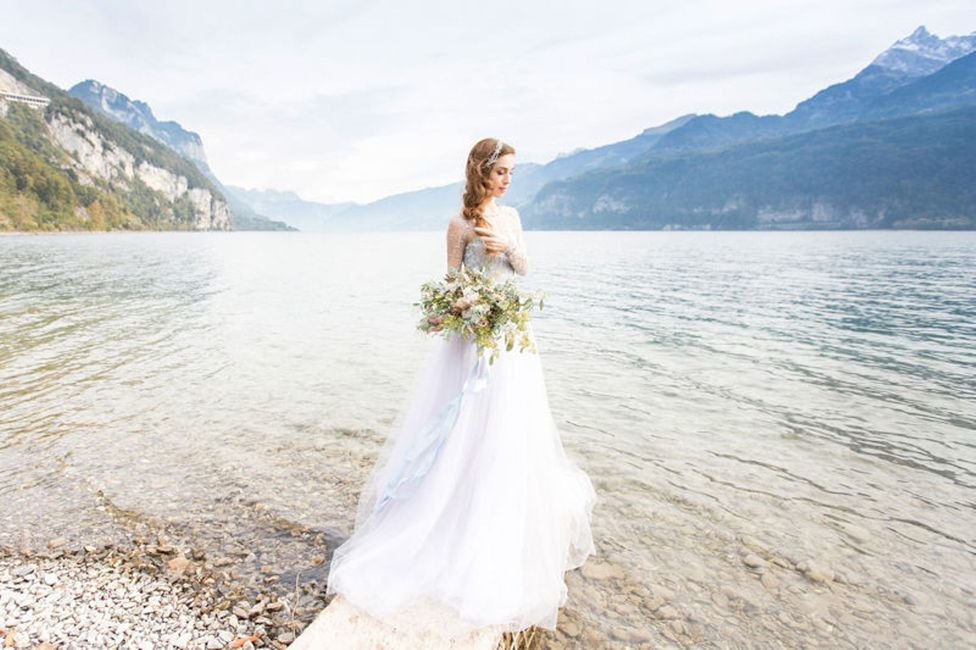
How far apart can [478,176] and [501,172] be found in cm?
21

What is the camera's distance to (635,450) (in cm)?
902

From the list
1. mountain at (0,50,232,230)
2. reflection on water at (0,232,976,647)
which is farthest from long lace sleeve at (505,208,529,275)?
mountain at (0,50,232,230)

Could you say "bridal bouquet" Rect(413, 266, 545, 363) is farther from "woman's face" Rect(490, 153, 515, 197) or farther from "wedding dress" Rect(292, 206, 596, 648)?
"woman's face" Rect(490, 153, 515, 197)

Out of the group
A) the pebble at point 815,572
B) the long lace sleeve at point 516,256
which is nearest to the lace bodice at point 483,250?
the long lace sleeve at point 516,256

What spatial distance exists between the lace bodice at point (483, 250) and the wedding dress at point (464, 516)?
0.04 ft

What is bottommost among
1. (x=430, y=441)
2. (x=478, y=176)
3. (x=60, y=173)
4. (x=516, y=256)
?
(x=430, y=441)

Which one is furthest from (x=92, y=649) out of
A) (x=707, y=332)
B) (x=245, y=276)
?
(x=245, y=276)

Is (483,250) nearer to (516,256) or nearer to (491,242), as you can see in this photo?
(491,242)

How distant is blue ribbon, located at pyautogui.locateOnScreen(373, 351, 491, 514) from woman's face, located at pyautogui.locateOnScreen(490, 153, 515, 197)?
152 cm

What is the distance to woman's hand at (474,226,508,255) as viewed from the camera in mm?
4676

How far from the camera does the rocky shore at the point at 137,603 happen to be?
417 cm

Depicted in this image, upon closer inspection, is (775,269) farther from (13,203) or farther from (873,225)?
(873,225)

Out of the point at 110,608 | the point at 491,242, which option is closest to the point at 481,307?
the point at 491,242

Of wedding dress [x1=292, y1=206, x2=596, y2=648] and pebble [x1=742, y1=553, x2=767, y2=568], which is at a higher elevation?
wedding dress [x1=292, y1=206, x2=596, y2=648]
